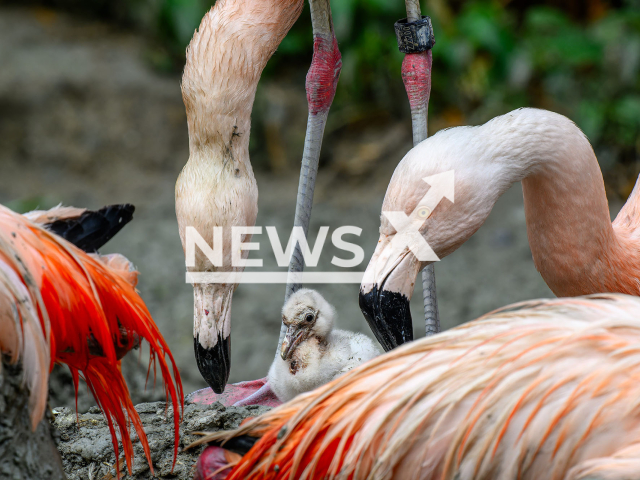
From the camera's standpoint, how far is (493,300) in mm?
3859

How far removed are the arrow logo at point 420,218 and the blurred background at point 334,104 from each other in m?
2.66

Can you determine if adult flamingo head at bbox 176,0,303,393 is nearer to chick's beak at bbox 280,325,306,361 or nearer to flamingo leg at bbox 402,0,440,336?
chick's beak at bbox 280,325,306,361

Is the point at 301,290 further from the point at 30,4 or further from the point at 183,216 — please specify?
the point at 30,4

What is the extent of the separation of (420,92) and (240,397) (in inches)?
46.1

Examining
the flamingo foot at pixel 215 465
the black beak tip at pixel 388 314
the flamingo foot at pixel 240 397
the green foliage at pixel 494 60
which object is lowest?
the flamingo foot at pixel 240 397

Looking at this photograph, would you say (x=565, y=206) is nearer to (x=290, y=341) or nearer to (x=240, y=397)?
(x=290, y=341)

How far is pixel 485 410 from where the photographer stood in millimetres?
1131

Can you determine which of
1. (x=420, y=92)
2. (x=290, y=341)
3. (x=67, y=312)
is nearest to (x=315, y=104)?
(x=420, y=92)

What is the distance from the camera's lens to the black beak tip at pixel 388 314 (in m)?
1.63

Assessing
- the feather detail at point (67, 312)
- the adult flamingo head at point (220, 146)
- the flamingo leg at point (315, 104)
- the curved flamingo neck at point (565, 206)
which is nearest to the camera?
the feather detail at point (67, 312)

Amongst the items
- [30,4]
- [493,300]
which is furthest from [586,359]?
[30,4]

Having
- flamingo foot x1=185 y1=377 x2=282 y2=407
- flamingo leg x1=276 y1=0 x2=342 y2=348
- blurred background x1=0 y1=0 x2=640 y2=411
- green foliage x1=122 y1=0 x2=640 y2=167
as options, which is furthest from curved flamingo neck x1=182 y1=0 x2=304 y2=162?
green foliage x1=122 y1=0 x2=640 y2=167

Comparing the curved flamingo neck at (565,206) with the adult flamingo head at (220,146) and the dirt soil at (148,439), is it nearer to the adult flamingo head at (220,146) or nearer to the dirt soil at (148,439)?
the adult flamingo head at (220,146)

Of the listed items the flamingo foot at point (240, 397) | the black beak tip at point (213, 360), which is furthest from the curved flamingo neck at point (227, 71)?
the flamingo foot at point (240, 397)
